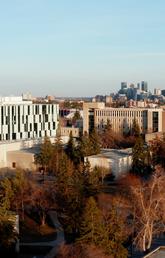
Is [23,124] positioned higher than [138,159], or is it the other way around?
[23,124]

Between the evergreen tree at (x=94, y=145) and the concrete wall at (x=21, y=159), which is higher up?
the evergreen tree at (x=94, y=145)

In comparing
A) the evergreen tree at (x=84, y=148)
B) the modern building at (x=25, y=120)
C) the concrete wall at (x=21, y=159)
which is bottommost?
the concrete wall at (x=21, y=159)

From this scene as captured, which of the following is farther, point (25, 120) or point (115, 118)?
point (115, 118)

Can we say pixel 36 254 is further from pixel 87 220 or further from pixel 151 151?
pixel 151 151

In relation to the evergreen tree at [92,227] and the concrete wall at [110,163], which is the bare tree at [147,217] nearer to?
the evergreen tree at [92,227]

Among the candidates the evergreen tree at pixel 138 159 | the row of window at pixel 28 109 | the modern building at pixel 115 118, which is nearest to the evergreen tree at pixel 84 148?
the evergreen tree at pixel 138 159

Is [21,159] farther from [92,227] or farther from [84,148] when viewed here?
[92,227]

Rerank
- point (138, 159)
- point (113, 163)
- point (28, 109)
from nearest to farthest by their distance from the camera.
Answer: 1. point (113, 163)
2. point (138, 159)
3. point (28, 109)

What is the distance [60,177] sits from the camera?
25906 millimetres

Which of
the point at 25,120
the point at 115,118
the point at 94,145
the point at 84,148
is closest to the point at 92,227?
the point at 84,148

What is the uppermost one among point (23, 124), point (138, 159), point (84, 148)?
point (23, 124)

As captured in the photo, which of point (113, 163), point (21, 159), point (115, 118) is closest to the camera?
point (113, 163)

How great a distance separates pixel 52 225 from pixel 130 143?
2607 cm

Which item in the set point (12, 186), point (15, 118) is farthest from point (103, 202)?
point (15, 118)
